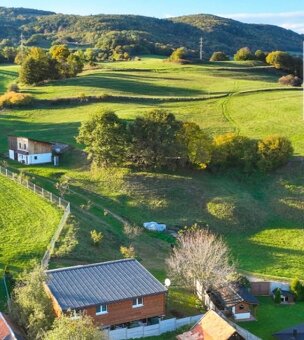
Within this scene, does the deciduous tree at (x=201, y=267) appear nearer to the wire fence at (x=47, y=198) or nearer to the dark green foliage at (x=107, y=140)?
the wire fence at (x=47, y=198)

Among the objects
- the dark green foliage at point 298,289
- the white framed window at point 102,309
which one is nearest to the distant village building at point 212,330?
the white framed window at point 102,309

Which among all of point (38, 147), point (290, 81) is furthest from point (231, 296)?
point (290, 81)

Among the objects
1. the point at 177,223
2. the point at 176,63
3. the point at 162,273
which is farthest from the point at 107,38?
the point at 162,273

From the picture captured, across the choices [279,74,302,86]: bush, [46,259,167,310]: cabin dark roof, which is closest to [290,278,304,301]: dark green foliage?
[46,259,167,310]: cabin dark roof

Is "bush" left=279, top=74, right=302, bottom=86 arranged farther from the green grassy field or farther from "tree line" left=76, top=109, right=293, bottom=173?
"tree line" left=76, top=109, right=293, bottom=173

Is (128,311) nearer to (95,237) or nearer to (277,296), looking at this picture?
(95,237)

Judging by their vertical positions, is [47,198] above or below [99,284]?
above
